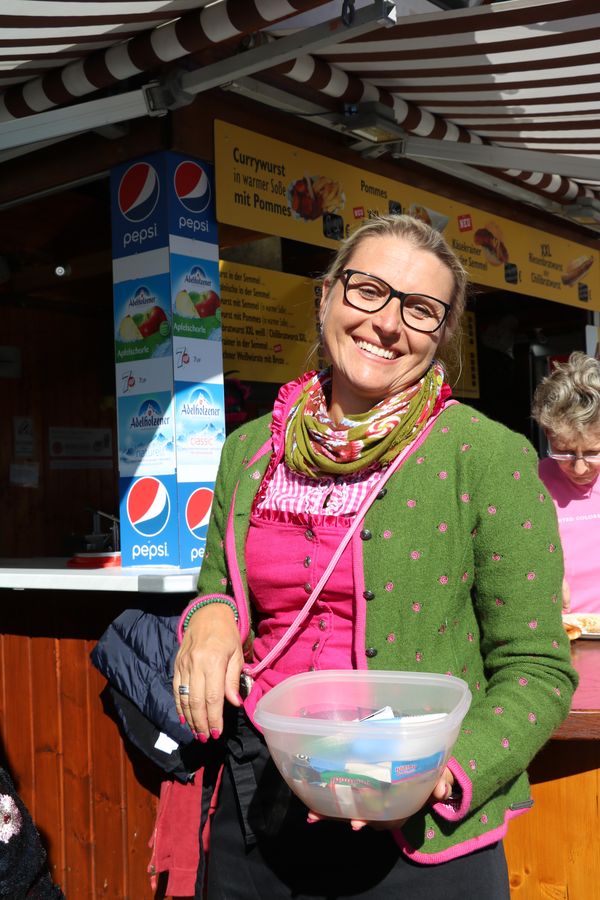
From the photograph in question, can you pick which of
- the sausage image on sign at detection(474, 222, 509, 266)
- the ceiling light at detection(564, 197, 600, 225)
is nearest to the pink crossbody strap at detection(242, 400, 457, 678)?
the sausage image on sign at detection(474, 222, 509, 266)

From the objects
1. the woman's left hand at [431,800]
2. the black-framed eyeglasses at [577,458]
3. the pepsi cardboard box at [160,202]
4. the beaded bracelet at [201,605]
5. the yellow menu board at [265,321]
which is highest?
the pepsi cardboard box at [160,202]

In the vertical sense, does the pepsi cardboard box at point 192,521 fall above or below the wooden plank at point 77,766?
above

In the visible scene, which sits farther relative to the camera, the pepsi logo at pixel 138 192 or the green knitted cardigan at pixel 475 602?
the pepsi logo at pixel 138 192

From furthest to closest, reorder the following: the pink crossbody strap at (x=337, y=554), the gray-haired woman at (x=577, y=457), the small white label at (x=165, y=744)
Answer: the gray-haired woman at (x=577, y=457) < the small white label at (x=165, y=744) < the pink crossbody strap at (x=337, y=554)

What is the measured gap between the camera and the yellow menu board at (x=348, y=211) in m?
3.68

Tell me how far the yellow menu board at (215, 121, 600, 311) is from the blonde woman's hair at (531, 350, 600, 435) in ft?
4.48

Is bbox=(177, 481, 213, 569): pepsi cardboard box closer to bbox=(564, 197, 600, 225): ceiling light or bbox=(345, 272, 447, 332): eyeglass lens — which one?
bbox=(345, 272, 447, 332): eyeglass lens

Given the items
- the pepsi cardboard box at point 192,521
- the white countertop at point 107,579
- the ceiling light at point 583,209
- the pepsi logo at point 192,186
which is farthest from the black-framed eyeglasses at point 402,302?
the ceiling light at point 583,209

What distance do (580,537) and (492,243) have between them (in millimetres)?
2618

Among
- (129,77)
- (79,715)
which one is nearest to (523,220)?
(129,77)

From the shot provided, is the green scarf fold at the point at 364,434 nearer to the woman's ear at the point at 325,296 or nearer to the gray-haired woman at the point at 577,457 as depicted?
the woman's ear at the point at 325,296

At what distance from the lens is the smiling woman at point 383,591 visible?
1.32m

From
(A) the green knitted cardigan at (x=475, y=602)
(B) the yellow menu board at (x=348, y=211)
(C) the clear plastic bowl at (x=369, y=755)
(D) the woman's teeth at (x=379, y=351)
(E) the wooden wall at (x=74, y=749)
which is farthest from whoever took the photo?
(B) the yellow menu board at (x=348, y=211)

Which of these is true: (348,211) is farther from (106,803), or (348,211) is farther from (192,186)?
(106,803)
